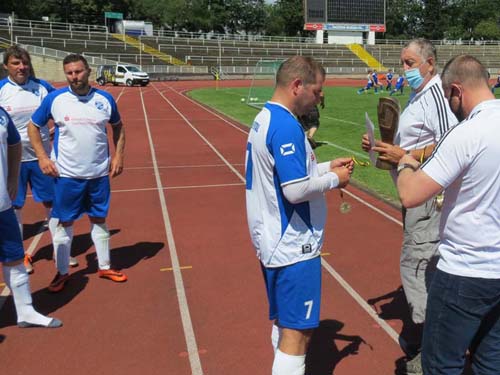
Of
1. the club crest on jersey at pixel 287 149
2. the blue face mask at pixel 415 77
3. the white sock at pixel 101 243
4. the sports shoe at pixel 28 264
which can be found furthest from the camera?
the sports shoe at pixel 28 264

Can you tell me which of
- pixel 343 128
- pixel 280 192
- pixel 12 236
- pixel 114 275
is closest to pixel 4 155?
pixel 12 236

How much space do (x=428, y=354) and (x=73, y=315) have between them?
311 cm

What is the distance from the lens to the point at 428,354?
259cm

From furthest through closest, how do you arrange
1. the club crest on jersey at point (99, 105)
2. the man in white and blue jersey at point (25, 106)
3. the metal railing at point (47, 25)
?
1. the metal railing at point (47, 25)
2. the man in white and blue jersey at point (25, 106)
3. the club crest on jersey at point (99, 105)

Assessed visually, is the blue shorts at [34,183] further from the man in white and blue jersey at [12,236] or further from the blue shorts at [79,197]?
the man in white and blue jersey at [12,236]

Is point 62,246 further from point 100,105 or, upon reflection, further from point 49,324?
point 100,105

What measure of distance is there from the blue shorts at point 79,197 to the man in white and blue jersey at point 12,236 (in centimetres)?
73

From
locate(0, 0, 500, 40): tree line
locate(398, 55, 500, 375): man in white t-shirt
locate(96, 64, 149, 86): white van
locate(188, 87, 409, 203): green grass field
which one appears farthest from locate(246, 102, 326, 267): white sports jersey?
locate(0, 0, 500, 40): tree line

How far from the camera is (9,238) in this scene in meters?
4.10

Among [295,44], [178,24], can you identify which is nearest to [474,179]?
[295,44]

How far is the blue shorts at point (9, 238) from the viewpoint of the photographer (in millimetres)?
4040

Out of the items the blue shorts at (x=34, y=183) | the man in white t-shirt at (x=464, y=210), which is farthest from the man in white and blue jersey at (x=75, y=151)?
the man in white t-shirt at (x=464, y=210)

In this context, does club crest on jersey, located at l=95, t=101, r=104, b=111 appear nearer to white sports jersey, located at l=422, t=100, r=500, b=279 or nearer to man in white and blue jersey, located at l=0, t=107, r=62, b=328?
man in white and blue jersey, located at l=0, t=107, r=62, b=328

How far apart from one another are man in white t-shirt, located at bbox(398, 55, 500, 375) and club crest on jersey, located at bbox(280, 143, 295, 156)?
55cm
